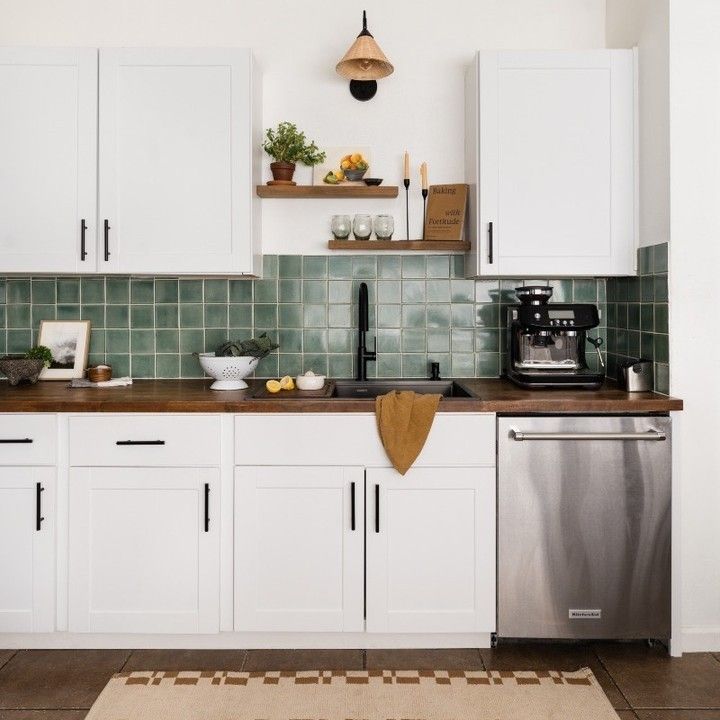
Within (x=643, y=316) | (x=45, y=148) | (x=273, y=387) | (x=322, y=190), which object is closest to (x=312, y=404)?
(x=273, y=387)

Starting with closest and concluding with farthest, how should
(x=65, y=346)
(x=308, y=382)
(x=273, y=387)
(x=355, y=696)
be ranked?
(x=355, y=696) < (x=273, y=387) < (x=308, y=382) < (x=65, y=346)

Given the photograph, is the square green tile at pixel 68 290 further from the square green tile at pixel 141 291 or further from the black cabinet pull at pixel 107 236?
the black cabinet pull at pixel 107 236

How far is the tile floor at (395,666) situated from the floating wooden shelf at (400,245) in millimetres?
1562

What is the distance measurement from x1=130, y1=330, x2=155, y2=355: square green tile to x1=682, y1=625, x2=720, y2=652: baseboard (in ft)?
7.89

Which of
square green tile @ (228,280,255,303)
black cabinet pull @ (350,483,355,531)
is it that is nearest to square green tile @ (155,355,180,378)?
square green tile @ (228,280,255,303)

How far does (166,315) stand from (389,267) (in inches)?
39.6

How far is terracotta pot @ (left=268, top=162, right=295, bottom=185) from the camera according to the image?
9.81 feet

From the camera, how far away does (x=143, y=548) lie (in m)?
2.51

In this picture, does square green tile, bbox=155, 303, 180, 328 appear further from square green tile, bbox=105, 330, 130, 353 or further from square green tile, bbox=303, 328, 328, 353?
square green tile, bbox=303, 328, 328, 353

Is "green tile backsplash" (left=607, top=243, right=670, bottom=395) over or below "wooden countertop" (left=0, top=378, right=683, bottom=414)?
over

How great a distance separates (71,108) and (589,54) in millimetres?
1998

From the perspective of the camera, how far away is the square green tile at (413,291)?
10.5 feet

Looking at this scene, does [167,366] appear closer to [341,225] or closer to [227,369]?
[227,369]

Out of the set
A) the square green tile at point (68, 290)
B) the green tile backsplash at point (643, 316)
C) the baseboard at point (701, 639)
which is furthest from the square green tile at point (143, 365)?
the baseboard at point (701, 639)
